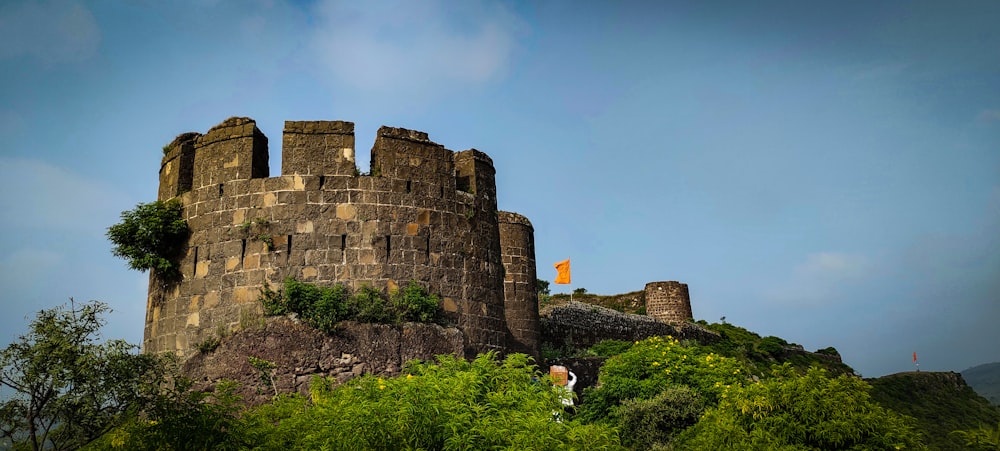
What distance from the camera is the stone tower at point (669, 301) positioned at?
5544cm

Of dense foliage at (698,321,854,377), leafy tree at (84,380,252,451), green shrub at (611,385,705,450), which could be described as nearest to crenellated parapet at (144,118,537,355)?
green shrub at (611,385,705,450)

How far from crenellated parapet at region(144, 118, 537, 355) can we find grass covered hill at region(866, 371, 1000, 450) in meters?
36.8

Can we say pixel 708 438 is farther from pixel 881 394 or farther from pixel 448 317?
pixel 881 394

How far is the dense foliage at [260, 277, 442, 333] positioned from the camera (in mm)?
13492

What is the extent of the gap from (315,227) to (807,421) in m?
8.76

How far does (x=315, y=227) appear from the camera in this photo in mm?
14133

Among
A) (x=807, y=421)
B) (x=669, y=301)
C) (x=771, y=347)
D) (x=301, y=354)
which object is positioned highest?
(x=669, y=301)

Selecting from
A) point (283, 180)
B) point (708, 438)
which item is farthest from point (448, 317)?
point (708, 438)

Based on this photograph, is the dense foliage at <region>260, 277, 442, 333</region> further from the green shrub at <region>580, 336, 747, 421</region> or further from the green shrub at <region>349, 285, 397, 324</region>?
the green shrub at <region>580, 336, 747, 421</region>

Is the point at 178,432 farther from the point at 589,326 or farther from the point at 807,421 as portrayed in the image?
the point at 589,326

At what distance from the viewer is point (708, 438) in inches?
533

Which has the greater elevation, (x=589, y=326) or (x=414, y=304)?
(x=589, y=326)

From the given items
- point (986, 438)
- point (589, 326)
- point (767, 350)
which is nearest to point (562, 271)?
point (589, 326)

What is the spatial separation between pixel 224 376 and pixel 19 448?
405cm
